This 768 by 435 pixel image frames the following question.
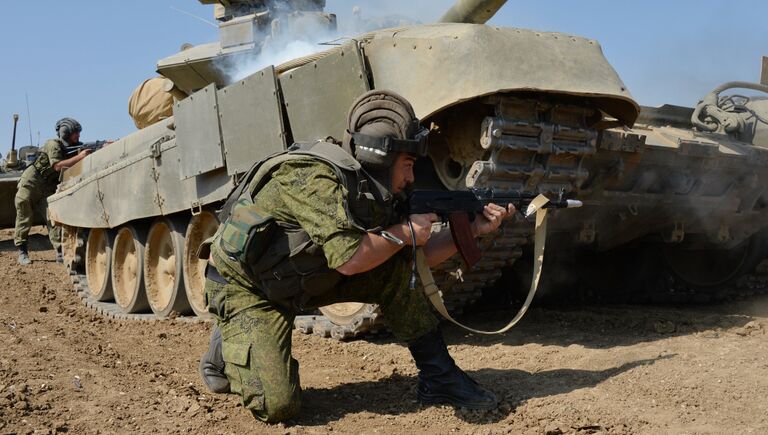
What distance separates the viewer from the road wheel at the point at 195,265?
810 centimetres

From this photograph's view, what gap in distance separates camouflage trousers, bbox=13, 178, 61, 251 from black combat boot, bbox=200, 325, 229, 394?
9155mm

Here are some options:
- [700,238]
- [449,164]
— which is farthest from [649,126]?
[449,164]

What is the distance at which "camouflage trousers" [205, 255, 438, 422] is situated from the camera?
420 centimetres

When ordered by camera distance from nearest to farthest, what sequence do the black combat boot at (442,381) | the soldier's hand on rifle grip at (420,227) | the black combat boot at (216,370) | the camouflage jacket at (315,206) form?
the camouflage jacket at (315,206) → the soldier's hand on rifle grip at (420,227) → the black combat boot at (442,381) → the black combat boot at (216,370)

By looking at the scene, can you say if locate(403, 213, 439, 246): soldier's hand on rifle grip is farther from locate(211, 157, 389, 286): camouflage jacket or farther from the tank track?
the tank track

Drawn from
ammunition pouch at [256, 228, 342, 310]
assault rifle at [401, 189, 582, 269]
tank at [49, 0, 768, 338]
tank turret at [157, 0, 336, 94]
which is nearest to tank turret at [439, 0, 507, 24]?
tank at [49, 0, 768, 338]

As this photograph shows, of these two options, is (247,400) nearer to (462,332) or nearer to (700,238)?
(462,332)

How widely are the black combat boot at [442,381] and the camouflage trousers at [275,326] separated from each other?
0.22 ft

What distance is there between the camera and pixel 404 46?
18.8 feet

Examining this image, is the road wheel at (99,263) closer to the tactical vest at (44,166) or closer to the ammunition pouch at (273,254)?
the tactical vest at (44,166)

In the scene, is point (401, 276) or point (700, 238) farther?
point (700, 238)

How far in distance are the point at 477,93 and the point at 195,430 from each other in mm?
2393

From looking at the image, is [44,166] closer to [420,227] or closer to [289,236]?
[289,236]

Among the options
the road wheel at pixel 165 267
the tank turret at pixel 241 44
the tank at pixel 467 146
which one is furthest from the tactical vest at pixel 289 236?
the road wheel at pixel 165 267
